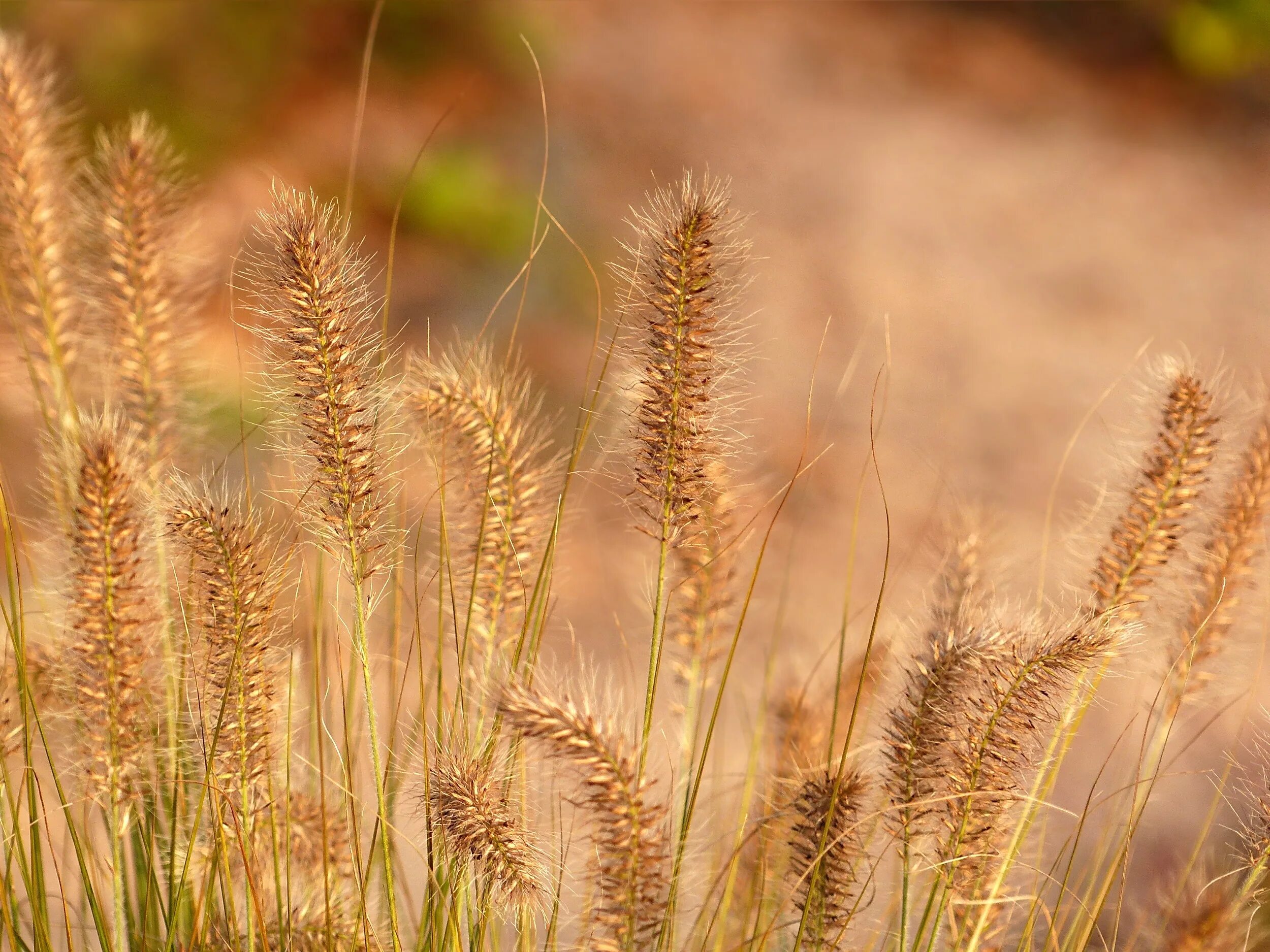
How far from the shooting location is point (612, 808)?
0.85m

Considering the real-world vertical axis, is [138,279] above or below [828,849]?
above

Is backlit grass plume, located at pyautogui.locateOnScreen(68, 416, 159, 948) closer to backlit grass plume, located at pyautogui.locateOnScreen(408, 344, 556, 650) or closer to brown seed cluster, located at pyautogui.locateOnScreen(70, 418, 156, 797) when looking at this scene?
brown seed cluster, located at pyautogui.locateOnScreen(70, 418, 156, 797)

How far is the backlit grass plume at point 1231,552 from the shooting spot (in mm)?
1114

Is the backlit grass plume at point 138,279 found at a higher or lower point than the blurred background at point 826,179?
lower

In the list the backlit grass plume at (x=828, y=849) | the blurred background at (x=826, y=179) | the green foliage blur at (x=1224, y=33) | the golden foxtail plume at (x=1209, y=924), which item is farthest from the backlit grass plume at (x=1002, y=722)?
the green foliage blur at (x=1224, y=33)

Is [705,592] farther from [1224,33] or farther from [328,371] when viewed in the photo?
[1224,33]

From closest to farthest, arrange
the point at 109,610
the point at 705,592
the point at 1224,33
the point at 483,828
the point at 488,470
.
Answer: the point at 483,828 < the point at 109,610 < the point at 488,470 < the point at 705,592 < the point at 1224,33

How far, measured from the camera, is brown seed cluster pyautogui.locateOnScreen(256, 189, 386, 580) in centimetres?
86

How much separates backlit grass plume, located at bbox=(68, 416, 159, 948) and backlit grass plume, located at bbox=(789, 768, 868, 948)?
0.58 meters

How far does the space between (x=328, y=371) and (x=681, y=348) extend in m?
0.28

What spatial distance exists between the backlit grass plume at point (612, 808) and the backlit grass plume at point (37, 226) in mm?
648

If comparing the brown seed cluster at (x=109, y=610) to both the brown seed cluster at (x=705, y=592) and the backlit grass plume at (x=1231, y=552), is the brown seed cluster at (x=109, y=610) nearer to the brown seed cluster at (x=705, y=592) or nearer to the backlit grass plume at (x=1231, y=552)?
the brown seed cluster at (x=705, y=592)

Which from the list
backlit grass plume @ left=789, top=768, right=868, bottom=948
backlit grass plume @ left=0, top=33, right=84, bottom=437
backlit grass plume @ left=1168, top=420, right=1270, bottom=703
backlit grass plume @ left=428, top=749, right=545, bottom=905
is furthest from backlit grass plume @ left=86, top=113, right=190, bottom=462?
backlit grass plume @ left=1168, top=420, right=1270, bottom=703

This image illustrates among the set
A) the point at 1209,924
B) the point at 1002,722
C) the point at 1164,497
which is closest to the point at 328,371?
the point at 1002,722
